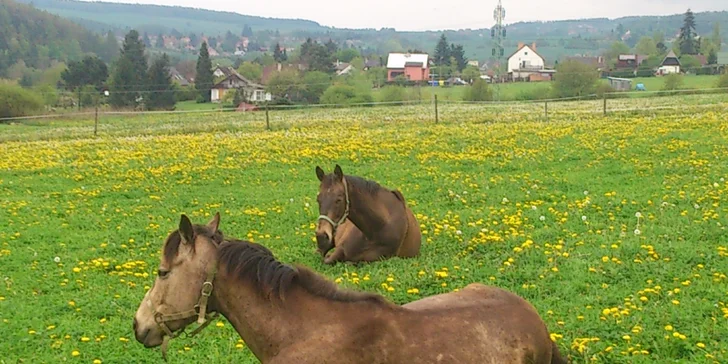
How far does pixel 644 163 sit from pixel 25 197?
1551 centimetres

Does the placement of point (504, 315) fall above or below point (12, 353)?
above

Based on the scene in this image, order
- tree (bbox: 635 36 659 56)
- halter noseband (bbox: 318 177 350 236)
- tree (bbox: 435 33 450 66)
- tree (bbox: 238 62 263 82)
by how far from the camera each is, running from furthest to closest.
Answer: tree (bbox: 635 36 659 56) < tree (bbox: 435 33 450 66) < tree (bbox: 238 62 263 82) < halter noseband (bbox: 318 177 350 236)

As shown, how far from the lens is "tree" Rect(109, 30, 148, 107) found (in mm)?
74625

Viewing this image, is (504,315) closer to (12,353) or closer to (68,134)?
(12,353)

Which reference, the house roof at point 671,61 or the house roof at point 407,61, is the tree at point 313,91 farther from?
the house roof at point 671,61

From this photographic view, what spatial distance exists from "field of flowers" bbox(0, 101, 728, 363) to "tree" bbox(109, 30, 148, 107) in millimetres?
50378

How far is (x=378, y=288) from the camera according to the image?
8.94 meters

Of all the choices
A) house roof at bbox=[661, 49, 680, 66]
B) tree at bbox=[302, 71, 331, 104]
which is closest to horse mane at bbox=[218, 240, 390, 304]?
tree at bbox=[302, 71, 331, 104]

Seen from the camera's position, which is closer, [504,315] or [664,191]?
[504,315]

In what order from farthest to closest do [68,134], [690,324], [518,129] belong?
[68,134], [518,129], [690,324]

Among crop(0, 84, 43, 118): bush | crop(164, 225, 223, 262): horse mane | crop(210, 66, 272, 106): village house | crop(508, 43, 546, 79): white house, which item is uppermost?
crop(508, 43, 546, 79): white house

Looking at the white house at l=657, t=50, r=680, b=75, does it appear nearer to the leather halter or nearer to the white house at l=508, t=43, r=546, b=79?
the white house at l=508, t=43, r=546, b=79

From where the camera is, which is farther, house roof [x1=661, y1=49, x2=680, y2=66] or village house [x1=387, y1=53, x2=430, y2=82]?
village house [x1=387, y1=53, x2=430, y2=82]

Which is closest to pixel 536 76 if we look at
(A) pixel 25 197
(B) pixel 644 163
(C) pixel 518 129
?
(C) pixel 518 129
